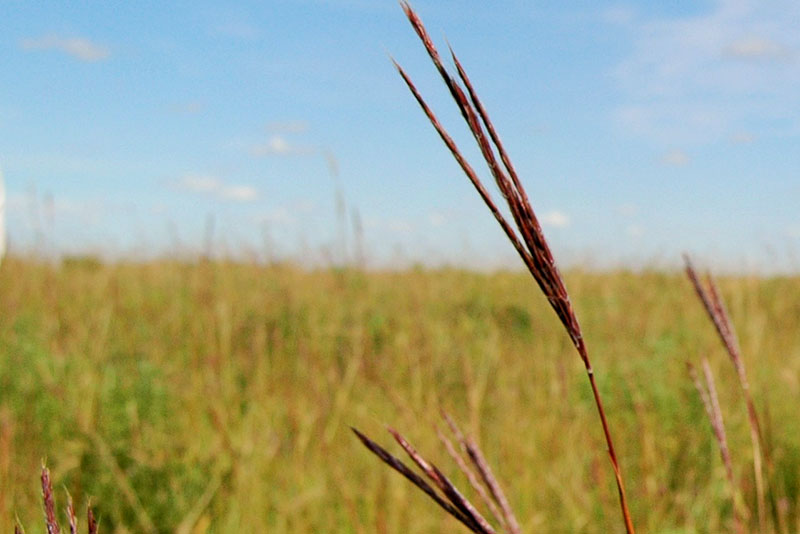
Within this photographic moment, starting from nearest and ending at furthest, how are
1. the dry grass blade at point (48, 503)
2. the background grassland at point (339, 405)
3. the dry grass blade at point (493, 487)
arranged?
the dry grass blade at point (48, 503), the dry grass blade at point (493, 487), the background grassland at point (339, 405)

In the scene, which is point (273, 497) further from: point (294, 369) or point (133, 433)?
point (294, 369)

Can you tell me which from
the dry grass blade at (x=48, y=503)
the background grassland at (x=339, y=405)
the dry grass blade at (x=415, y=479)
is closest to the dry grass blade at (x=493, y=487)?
the dry grass blade at (x=415, y=479)

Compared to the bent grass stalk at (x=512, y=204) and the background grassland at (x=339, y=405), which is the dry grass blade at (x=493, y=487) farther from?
the background grassland at (x=339, y=405)

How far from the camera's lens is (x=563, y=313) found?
0.46 meters

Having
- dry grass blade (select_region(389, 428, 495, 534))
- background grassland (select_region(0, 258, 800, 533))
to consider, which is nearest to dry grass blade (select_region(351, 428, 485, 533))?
dry grass blade (select_region(389, 428, 495, 534))

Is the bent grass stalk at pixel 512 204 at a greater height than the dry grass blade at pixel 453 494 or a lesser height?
greater

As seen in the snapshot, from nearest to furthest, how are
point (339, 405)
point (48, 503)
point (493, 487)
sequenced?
point (48, 503)
point (493, 487)
point (339, 405)

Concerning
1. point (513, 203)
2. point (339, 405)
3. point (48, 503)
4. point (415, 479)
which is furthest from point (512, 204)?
point (339, 405)

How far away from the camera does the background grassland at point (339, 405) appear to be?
2283 millimetres

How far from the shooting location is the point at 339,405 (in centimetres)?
312

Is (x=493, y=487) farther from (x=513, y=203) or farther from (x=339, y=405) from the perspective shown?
(x=339, y=405)

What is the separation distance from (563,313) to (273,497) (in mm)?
→ 1977

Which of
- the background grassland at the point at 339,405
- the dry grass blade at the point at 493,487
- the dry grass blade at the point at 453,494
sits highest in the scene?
the dry grass blade at the point at 453,494

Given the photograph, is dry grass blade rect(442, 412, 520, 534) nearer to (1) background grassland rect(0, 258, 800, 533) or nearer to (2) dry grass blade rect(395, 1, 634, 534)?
(2) dry grass blade rect(395, 1, 634, 534)
